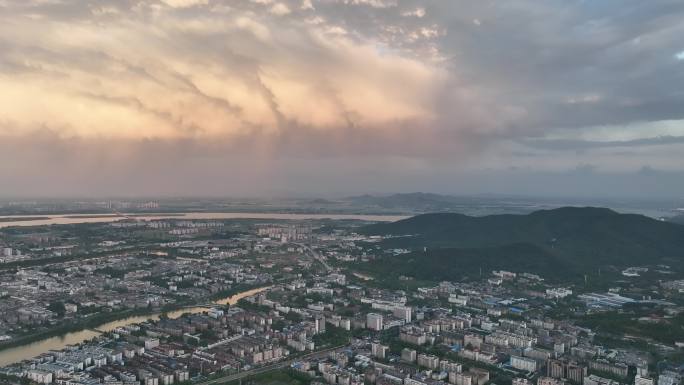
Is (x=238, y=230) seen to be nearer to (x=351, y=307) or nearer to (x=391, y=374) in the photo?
(x=351, y=307)

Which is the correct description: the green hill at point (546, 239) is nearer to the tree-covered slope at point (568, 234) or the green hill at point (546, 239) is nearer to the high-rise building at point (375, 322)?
the tree-covered slope at point (568, 234)

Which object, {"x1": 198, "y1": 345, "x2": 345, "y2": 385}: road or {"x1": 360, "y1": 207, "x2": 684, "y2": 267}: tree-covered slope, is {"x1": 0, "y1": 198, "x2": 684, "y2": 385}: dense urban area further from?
{"x1": 360, "y1": 207, "x2": 684, "y2": 267}: tree-covered slope

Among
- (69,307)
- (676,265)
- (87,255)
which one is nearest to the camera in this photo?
(69,307)

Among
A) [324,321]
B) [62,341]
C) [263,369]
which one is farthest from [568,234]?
[62,341]

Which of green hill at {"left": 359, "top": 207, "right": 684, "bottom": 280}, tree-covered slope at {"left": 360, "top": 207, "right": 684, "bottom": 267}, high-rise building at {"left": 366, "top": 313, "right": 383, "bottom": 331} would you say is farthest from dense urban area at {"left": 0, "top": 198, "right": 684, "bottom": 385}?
tree-covered slope at {"left": 360, "top": 207, "right": 684, "bottom": 267}

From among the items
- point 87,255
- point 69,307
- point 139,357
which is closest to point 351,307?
point 139,357

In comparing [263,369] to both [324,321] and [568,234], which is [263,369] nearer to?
[324,321]
